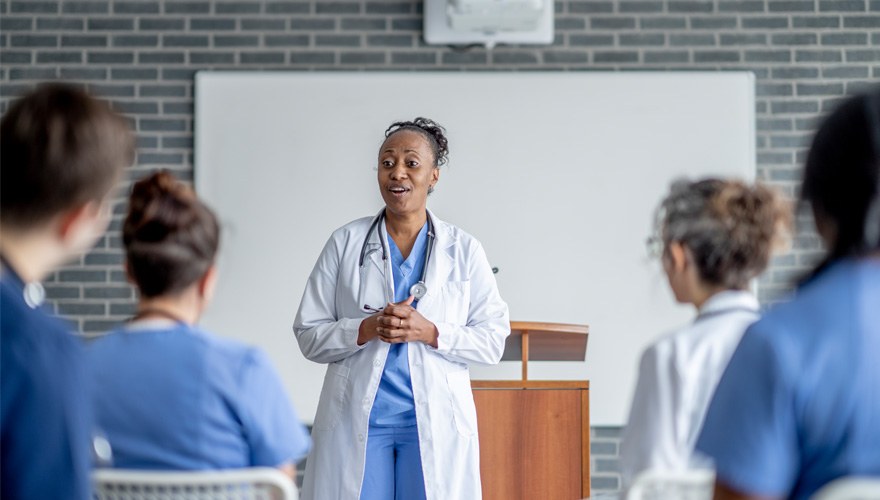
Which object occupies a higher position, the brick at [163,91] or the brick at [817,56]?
the brick at [817,56]

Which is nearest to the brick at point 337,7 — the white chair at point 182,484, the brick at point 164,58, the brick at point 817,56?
the brick at point 164,58

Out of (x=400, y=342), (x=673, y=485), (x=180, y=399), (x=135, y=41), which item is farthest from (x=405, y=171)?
(x=135, y=41)

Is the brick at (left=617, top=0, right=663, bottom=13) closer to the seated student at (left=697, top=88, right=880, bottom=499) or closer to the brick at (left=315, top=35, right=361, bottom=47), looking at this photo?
the brick at (left=315, top=35, right=361, bottom=47)

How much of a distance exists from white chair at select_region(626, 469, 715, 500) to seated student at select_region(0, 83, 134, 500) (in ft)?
2.57

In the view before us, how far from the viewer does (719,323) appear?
168 cm

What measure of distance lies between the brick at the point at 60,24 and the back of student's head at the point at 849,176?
421cm

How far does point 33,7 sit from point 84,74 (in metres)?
0.40

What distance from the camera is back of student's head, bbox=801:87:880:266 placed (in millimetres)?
1100

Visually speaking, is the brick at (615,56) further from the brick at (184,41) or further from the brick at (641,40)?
the brick at (184,41)

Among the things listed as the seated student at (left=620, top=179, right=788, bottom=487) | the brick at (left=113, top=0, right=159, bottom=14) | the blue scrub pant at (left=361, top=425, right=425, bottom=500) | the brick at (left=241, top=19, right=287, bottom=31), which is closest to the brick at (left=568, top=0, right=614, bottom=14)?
the brick at (left=241, top=19, right=287, bottom=31)

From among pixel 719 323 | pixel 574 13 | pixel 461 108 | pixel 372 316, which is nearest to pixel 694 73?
pixel 574 13

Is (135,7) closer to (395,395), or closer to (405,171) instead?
(405,171)

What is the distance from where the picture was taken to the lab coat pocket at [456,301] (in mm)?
2812

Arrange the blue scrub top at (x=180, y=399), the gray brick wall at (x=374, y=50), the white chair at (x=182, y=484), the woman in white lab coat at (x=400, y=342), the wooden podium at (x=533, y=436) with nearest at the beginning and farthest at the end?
the white chair at (x=182, y=484) → the blue scrub top at (x=180, y=399) → the woman in white lab coat at (x=400, y=342) → the wooden podium at (x=533, y=436) → the gray brick wall at (x=374, y=50)
